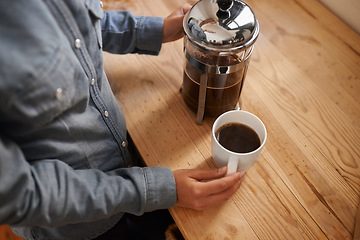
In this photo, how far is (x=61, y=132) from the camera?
549 mm

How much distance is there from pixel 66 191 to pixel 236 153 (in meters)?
0.29

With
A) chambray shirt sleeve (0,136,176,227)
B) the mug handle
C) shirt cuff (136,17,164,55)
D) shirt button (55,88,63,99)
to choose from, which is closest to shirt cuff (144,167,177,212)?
chambray shirt sleeve (0,136,176,227)

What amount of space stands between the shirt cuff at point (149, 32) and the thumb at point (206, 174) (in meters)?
0.32

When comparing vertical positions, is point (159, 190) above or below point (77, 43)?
below

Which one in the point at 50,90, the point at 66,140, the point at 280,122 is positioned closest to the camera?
the point at 50,90

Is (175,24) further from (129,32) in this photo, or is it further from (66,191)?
(66,191)

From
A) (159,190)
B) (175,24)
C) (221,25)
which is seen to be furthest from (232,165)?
(175,24)

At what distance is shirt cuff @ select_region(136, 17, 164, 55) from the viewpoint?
764 mm

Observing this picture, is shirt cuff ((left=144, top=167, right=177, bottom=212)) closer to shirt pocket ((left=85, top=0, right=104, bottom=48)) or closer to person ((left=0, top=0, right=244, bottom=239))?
person ((left=0, top=0, right=244, bottom=239))

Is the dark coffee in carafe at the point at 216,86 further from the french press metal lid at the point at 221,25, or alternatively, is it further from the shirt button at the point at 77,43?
the shirt button at the point at 77,43

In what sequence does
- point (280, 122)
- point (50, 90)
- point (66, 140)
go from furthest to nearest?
point (280, 122)
point (66, 140)
point (50, 90)

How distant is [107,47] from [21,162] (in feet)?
1.24

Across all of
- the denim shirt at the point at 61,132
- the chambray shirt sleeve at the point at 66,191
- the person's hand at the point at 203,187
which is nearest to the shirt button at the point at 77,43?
the denim shirt at the point at 61,132

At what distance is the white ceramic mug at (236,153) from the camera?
588 mm
